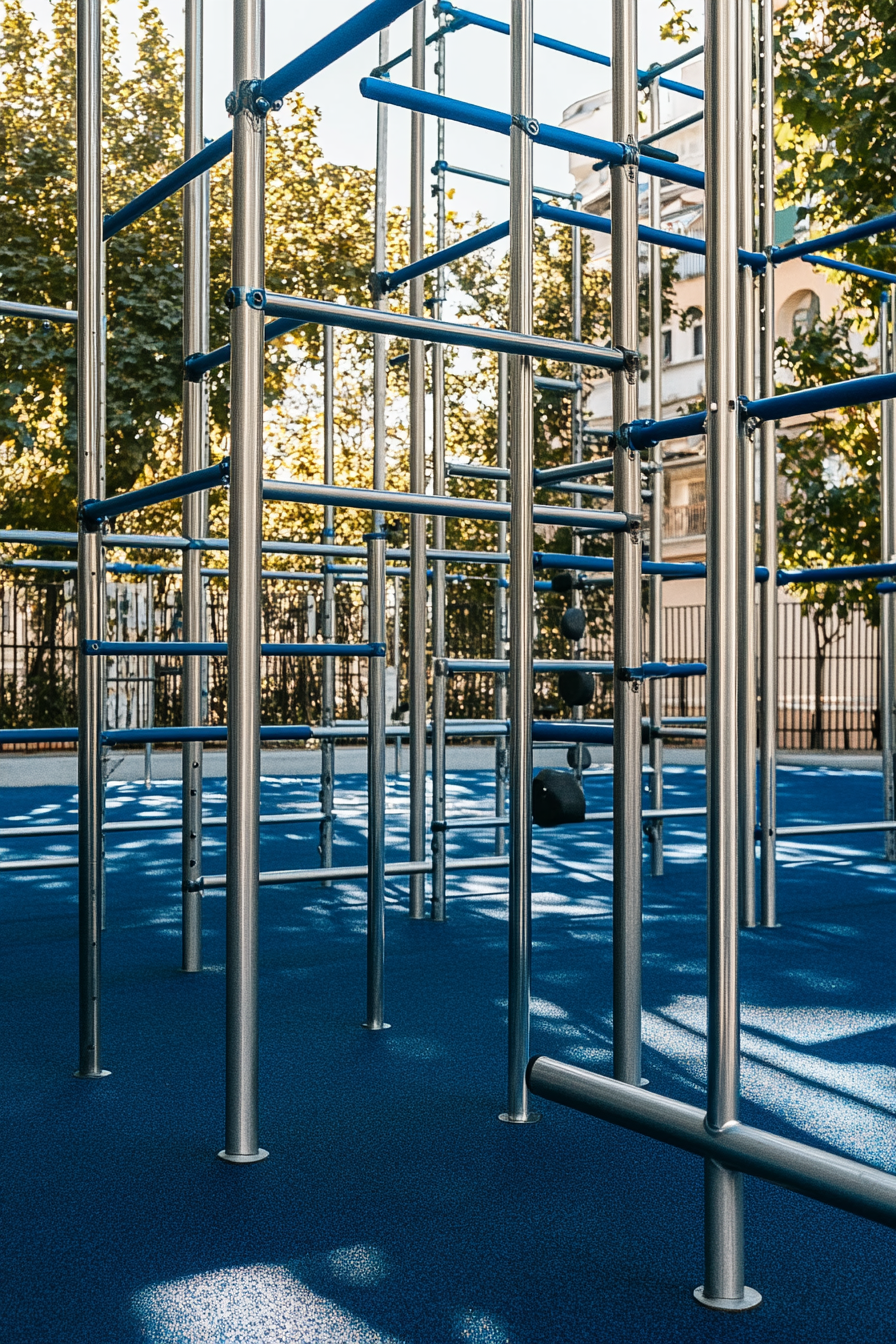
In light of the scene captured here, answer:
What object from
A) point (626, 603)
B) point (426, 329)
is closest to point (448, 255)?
point (426, 329)

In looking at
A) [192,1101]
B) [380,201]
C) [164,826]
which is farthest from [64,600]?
[192,1101]

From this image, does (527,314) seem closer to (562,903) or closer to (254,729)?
(254,729)

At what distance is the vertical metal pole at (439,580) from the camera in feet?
13.6

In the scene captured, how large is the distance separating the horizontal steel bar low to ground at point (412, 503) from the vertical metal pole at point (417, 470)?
4.15ft

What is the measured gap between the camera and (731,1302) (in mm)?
1536

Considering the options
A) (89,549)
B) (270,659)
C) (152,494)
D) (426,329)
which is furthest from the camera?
(270,659)

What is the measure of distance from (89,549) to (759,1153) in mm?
1755

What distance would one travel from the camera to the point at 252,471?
206 centimetres

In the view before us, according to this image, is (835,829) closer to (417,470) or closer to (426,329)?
(417,470)

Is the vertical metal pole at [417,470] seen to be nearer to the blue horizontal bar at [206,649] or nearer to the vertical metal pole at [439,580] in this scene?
the vertical metal pole at [439,580]

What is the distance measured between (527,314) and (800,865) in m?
3.92

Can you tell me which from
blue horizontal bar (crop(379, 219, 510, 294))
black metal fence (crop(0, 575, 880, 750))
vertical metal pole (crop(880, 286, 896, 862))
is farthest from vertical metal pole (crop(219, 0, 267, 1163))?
black metal fence (crop(0, 575, 880, 750))

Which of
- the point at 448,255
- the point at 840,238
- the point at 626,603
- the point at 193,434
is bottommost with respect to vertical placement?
the point at 626,603

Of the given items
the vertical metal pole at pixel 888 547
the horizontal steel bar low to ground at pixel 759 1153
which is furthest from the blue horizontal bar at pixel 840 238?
the horizontal steel bar low to ground at pixel 759 1153
